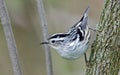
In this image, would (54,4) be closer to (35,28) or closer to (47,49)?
(35,28)

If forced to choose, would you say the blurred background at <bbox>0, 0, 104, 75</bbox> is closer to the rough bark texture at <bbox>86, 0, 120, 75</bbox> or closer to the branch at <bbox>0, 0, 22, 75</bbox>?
the rough bark texture at <bbox>86, 0, 120, 75</bbox>

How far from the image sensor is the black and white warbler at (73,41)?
9.52 ft

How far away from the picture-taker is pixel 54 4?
189 inches

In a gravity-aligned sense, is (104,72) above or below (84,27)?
below

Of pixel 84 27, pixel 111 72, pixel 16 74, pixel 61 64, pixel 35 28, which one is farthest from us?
pixel 61 64

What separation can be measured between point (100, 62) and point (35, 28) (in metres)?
2.24

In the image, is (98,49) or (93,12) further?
(93,12)

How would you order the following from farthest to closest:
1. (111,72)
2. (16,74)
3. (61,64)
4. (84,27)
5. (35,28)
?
(61,64)
(35,28)
(84,27)
(111,72)
(16,74)

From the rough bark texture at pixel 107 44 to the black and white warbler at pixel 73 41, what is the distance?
0.29 m

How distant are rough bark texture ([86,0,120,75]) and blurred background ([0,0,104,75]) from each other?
185 centimetres

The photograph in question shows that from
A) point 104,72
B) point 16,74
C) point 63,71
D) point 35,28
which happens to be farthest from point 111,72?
point 63,71

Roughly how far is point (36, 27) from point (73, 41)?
5.95 feet

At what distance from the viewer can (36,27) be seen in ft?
15.5

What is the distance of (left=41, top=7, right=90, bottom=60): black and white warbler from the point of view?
290cm
